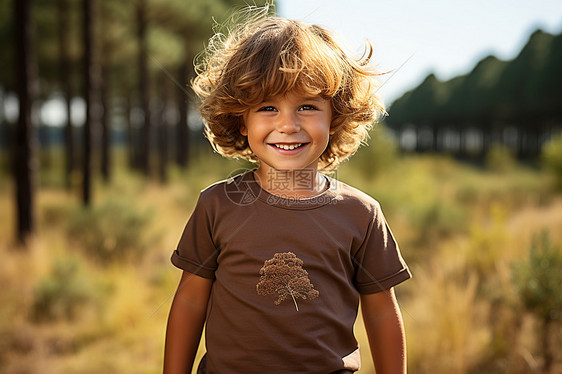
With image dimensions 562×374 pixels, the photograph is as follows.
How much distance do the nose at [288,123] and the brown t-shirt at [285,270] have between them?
0.23 meters

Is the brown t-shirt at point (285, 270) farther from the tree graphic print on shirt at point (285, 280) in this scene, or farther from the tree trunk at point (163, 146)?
the tree trunk at point (163, 146)

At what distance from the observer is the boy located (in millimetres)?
1448

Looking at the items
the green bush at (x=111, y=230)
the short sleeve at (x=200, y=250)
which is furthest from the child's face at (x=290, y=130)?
the green bush at (x=111, y=230)

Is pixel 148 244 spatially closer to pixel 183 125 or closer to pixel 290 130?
pixel 290 130

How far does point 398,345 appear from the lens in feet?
5.21

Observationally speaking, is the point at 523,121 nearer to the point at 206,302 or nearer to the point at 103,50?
the point at 103,50

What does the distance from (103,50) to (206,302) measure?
17874 millimetres

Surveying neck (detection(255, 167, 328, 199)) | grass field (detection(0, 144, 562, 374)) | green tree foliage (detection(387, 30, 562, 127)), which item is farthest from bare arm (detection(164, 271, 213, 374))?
green tree foliage (detection(387, 30, 562, 127))

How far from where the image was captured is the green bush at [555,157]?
1143cm

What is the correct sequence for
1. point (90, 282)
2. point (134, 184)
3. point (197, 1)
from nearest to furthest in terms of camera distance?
point (90, 282)
point (134, 184)
point (197, 1)

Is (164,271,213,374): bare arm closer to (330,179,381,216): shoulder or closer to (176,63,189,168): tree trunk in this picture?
(330,179,381,216): shoulder

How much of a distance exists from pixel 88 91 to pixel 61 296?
5.68 metres

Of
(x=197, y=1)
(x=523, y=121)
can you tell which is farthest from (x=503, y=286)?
(x=523, y=121)

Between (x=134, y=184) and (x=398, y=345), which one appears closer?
(x=398, y=345)
